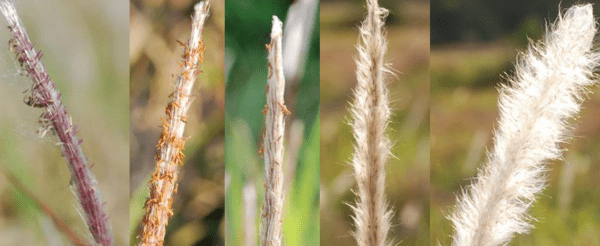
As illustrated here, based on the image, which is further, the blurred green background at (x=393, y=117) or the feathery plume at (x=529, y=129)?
the blurred green background at (x=393, y=117)

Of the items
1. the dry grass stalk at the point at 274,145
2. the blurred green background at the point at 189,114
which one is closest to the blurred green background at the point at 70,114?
the blurred green background at the point at 189,114

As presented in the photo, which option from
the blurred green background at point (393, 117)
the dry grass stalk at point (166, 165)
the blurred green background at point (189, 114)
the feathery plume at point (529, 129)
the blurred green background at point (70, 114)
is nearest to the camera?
the feathery plume at point (529, 129)

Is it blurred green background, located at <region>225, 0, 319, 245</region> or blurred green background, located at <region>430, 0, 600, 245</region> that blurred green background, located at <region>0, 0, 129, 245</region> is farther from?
blurred green background, located at <region>430, 0, 600, 245</region>

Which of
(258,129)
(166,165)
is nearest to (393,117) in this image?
(258,129)

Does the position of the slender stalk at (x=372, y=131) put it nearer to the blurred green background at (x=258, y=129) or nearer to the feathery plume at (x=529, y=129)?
the feathery plume at (x=529, y=129)

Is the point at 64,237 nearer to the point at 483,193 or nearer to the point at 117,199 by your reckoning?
the point at 117,199

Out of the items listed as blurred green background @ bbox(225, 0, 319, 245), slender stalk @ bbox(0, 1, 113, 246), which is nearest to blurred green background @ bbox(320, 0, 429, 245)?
blurred green background @ bbox(225, 0, 319, 245)

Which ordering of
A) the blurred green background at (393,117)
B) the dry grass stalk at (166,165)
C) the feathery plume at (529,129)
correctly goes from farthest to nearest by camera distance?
the blurred green background at (393,117) < the dry grass stalk at (166,165) < the feathery plume at (529,129)
